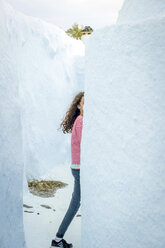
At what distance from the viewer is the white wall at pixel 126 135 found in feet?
4.87

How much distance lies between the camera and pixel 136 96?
1.53 metres

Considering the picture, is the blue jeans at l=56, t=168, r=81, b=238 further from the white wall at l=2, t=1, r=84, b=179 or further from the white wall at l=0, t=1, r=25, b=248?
the white wall at l=2, t=1, r=84, b=179

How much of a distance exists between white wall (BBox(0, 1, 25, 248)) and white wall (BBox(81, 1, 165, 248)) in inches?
29.6

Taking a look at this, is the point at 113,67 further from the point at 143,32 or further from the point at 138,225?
the point at 138,225

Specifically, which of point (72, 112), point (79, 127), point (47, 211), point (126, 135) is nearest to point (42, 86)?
point (47, 211)

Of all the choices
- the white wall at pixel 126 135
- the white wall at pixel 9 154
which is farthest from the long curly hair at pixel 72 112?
the white wall at pixel 126 135

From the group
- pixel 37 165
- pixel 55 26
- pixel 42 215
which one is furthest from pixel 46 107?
pixel 42 215

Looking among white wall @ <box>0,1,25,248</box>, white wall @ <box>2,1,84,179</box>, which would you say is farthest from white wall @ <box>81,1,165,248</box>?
white wall @ <box>2,1,84,179</box>

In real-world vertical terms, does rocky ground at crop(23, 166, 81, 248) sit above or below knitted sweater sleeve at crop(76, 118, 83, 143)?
below

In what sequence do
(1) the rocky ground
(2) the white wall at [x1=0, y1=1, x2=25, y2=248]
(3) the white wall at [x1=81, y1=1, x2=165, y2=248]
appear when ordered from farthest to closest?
1. (1) the rocky ground
2. (2) the white wall at [x1=0, y1=1, x2=25, y2=248]
3. (3) the white wall at [x1=81, y1=1, x2=165, y2=248]

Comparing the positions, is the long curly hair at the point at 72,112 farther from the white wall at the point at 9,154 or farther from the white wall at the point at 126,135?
the white wall at the point at 126,135

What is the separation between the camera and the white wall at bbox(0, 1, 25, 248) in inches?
81.8

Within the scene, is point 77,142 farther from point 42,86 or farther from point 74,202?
point 42,86

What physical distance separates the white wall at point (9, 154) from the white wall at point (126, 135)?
752mm
